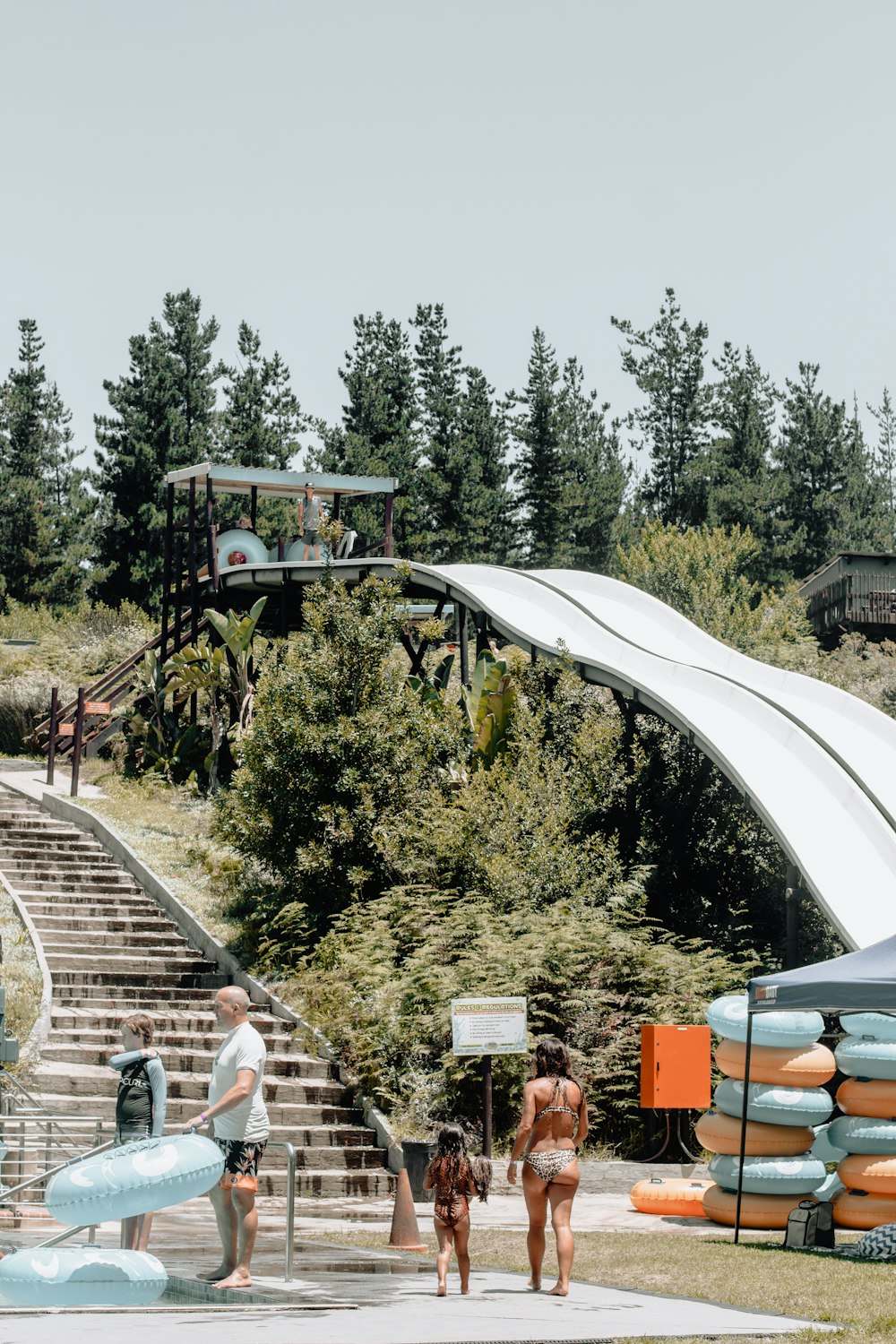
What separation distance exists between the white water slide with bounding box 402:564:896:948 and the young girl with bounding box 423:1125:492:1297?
906 cm

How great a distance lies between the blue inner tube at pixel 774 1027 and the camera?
13672mm

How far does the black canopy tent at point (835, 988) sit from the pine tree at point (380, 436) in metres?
48.8

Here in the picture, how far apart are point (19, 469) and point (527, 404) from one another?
21.8m

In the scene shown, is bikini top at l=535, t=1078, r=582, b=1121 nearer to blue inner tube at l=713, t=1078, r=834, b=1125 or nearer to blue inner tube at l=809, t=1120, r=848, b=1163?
blue inner tube at l=713, t=1078, r=834, b=1125

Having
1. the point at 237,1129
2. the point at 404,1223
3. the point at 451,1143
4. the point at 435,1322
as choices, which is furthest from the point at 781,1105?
the point at 435,1322

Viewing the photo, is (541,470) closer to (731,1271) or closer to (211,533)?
(211,533)

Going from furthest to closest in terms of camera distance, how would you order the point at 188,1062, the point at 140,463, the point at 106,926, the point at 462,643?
the point at 140,463 → the point at 462,643 → the point at 106,926 → the point at 188,1062

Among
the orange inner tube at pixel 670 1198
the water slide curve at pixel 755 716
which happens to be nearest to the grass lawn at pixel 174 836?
the water slide curve at pixel 755 716

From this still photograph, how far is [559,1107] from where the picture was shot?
9727mm

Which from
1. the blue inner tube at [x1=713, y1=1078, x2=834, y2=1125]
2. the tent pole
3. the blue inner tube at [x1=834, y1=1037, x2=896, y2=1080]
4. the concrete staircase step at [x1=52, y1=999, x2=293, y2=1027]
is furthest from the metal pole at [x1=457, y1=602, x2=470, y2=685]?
the blue inner tube at [x1=834, y1=1037, x2=896, y2=1080]

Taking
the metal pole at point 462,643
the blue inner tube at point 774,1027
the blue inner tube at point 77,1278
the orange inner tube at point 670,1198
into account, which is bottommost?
the orange inner tube at point 670,1198

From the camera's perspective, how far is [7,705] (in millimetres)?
37125

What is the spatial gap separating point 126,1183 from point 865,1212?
6.91 metres

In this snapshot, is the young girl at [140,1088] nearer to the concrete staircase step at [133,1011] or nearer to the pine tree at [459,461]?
the concrete staircase step at [133,1011]
